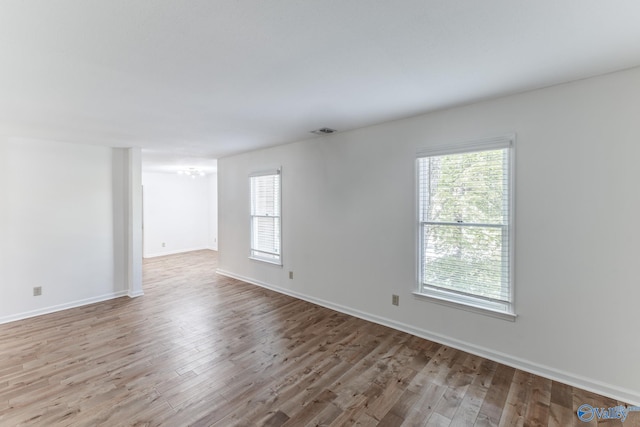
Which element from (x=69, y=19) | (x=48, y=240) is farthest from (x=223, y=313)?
(x=69, y=19)

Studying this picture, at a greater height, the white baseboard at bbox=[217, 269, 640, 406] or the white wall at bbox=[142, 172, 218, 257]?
the white wall at bbox=[142, 172, 218, 257]

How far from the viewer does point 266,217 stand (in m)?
4.91

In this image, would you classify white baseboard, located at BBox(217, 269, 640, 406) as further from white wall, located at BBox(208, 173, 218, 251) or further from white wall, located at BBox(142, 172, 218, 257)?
white wall, located at BBox(142, 172, 218, 257)

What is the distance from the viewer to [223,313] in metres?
3.79

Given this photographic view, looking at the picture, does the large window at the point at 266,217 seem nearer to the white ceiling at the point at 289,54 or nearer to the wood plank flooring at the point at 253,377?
the wood plank flooring at the point at 253,377

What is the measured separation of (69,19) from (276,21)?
3.36 ft

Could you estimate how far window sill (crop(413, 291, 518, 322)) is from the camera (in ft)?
8.39

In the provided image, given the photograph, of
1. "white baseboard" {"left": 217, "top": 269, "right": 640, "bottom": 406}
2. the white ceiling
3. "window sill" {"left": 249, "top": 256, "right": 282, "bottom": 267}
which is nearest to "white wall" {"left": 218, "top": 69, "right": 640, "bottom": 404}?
"white baseboard" {"left": 217, "top": 269, "right": 640, "bottom": 406}

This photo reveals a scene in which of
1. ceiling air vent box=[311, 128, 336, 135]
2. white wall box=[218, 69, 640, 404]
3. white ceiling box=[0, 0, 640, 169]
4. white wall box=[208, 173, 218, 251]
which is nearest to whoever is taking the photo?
white ceiling box=[0, 0, 640, 169]

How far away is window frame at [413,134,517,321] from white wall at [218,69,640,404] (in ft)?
0.16

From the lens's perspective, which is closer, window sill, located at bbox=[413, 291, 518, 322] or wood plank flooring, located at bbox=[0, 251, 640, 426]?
wood plank flooring, located at bbox=[0, 251, 640, 426]

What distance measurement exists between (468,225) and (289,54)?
2212 millimetres

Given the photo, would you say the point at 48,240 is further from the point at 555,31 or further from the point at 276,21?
the point at 555,31

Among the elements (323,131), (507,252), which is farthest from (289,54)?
(507,252)
